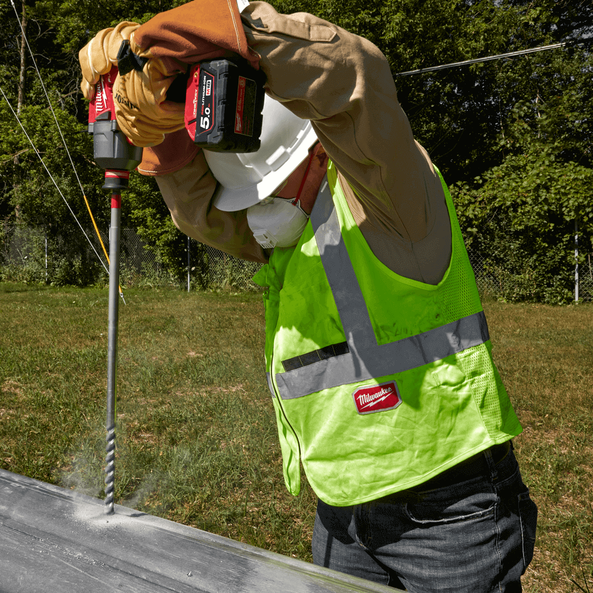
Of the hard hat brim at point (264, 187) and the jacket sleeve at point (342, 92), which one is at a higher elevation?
the jacket sleeve at point (342, 92)

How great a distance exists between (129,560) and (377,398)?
606mm

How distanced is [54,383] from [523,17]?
51.0ft

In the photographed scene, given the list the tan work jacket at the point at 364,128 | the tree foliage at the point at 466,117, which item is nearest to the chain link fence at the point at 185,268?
the tree foliage at the point at 466,117

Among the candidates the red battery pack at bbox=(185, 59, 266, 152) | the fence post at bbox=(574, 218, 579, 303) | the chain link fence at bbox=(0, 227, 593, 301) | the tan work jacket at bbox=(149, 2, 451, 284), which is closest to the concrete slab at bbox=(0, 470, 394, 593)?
the tan work jacket at bbox=(149, 2, 451, 284)

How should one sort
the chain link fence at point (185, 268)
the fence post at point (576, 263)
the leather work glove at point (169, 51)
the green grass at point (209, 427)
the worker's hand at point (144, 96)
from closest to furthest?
1. the leather work glove at point (169, 51)
2. the worker's hand at point (144, 96)
3. the green grass at point (209, 427)
4. the fence post at point (576, 263)
5. the chain link fence at point (185, 268)

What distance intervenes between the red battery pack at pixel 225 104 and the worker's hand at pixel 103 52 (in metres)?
0.42

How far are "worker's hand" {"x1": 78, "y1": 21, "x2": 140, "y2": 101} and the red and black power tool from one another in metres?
0.02

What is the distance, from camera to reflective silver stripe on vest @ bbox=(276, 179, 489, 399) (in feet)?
3.94

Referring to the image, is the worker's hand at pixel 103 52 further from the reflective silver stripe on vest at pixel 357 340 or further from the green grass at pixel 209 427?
the green grass at pixel 209 427

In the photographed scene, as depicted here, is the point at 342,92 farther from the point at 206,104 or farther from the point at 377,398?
the point at 377,398

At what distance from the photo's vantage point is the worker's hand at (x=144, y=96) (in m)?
1.00

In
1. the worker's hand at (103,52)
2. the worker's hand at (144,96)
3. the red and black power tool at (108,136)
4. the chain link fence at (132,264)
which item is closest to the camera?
the worker's hand at (144,96)

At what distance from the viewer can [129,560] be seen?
1.05 metres

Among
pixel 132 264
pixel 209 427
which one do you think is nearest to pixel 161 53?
pixel 209 427
